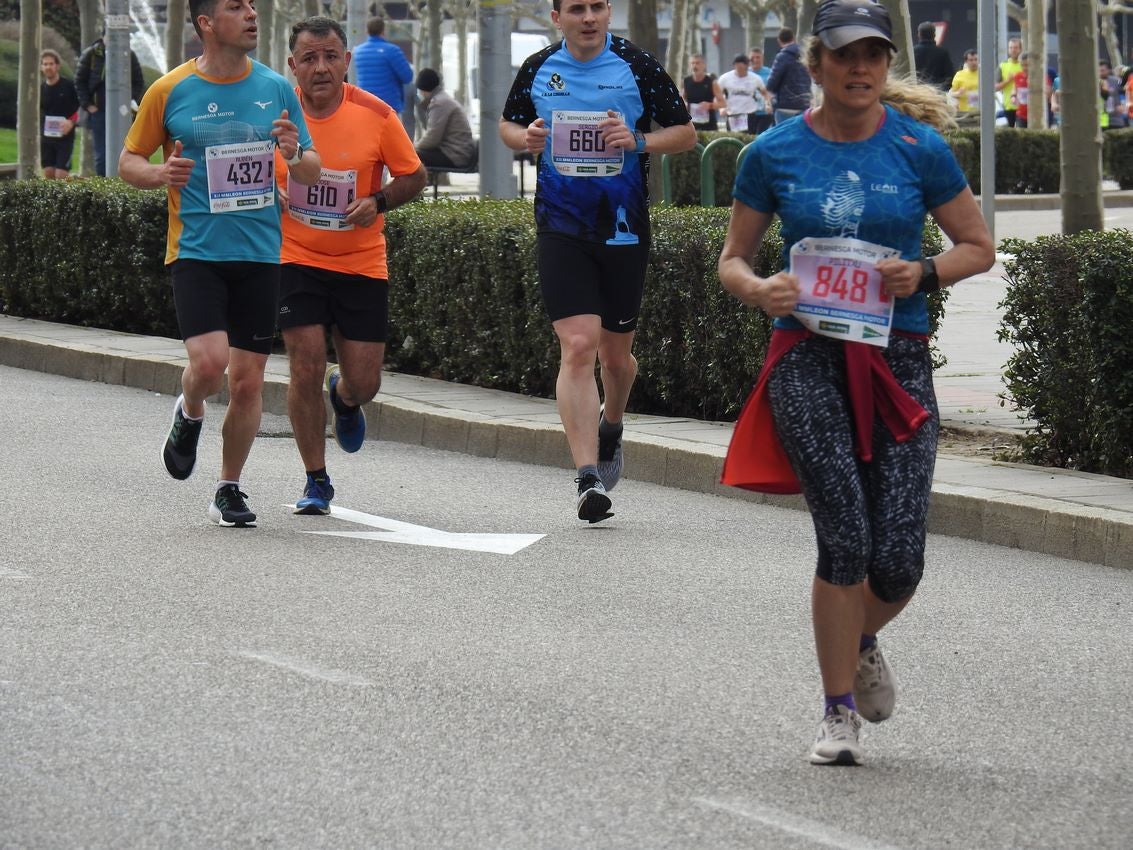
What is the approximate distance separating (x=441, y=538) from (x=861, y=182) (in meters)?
3.50

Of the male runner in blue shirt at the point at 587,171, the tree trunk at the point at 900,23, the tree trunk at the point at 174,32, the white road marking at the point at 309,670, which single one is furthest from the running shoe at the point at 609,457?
the tree trunk at the point at 174,32

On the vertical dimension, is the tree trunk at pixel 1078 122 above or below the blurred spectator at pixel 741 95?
below

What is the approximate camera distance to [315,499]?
875 centimetres

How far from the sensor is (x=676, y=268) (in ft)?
34.9

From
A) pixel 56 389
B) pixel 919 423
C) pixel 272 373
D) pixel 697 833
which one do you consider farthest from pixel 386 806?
pixel 56 389

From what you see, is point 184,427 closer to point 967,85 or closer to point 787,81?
point 787,81

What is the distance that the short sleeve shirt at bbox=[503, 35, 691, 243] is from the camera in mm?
8344

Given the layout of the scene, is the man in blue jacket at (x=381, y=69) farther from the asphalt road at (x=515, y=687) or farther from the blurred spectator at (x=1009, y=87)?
the blurred spectator at (x=1009, y=87)

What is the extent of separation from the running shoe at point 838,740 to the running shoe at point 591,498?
3.37 meters

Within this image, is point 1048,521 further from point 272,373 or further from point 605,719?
point 272,373

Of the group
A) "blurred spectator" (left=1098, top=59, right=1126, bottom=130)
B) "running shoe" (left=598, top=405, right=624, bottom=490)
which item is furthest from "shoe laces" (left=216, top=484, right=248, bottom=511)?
"blurred spectator" (left=1098, top=59, right=1126, bottom=130)

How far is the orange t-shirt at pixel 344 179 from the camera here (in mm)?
8516

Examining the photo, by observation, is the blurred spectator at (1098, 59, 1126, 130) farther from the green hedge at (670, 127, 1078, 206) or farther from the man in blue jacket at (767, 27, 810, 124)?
the man in blue jacket at (767, 27, 810, 124)

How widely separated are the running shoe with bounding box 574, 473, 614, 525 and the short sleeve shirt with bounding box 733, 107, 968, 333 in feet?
10.7
